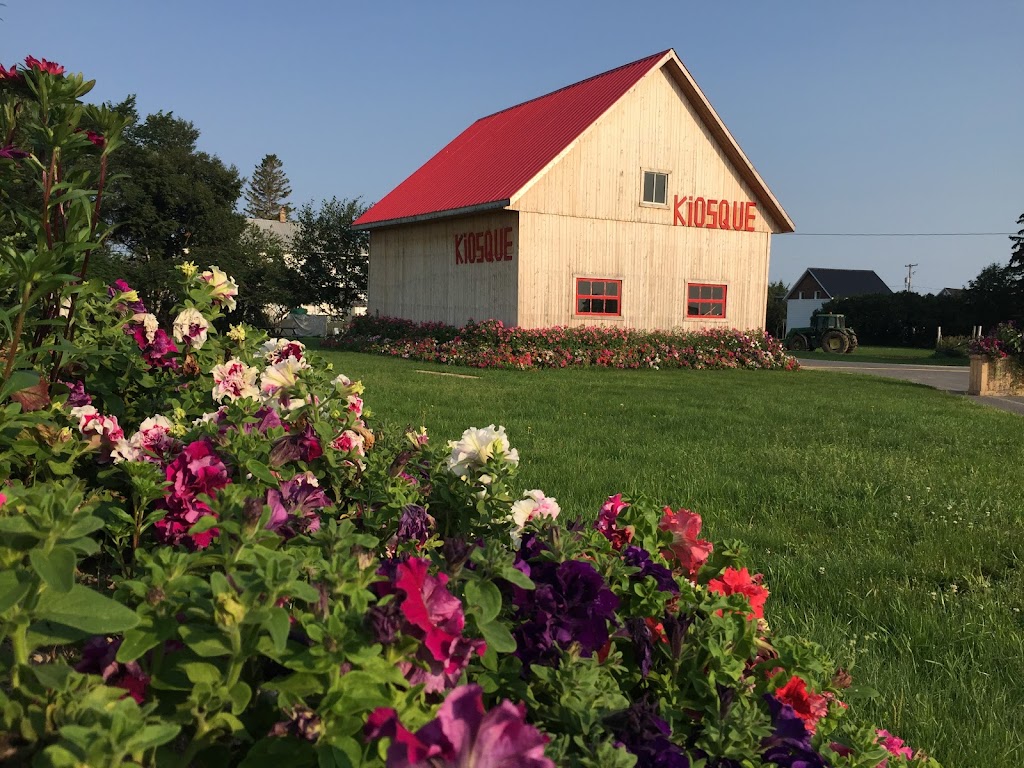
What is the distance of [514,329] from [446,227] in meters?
4.43

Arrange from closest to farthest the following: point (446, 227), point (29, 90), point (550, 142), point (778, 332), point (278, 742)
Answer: point (278, 742), point (29, 90), point (550, 142), point (446, 227), point (778, 332)

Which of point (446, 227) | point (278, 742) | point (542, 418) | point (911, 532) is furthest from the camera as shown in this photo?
point (446, 227)

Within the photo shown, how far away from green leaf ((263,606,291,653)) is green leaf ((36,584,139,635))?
155mm

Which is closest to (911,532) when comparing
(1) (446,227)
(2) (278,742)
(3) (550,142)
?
(2) (278,742)

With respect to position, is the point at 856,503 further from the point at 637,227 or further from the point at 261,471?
the point at 637,227

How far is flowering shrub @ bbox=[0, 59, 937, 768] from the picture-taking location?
2.97 ft

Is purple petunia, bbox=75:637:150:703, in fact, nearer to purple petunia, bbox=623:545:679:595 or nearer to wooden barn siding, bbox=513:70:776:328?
purple petunia, bbox=623:545:679:595

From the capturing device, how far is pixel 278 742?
903 millimetres

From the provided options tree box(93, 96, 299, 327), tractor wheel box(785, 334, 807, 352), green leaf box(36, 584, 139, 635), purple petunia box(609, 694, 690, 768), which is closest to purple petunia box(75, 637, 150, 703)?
green leaf box(36, 584, 139, 635)

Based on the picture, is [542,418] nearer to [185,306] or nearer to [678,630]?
[185,306]

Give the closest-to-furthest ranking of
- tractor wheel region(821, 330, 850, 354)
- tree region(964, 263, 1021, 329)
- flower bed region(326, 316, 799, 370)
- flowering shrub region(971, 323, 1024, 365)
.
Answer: flowering shrub region(971, 323, 1024, 365) < flower bed region(326, 316, 799, 370) < tractor wheel region(821, 330, 850, 354) < tree region(964, 263, 1021, 329)

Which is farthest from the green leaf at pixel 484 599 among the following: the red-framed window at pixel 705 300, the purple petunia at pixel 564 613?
the red-framed window at pixel 705 300

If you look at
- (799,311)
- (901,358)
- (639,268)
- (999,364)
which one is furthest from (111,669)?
(799,311)

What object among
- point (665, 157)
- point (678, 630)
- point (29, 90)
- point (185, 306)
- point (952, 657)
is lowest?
point (952, 657)
